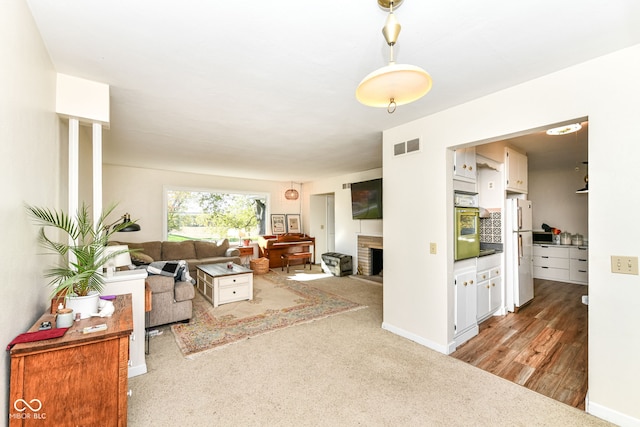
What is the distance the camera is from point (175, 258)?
5.80 metres

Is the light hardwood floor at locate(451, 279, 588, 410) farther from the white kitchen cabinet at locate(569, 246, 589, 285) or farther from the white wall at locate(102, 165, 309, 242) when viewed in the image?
Answer: the white wall at locate(102, 165, 309, 242)

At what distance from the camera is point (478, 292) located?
3.29 metres

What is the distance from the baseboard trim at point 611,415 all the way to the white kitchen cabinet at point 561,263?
4.73m

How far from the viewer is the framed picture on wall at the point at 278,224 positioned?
769 cm

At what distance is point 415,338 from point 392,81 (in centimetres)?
271

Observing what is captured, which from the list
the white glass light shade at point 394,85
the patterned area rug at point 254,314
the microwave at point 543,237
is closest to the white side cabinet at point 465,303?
the patterned area rug at point 254,314

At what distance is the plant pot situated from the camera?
5.44ft

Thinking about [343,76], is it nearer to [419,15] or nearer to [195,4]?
[419,15]

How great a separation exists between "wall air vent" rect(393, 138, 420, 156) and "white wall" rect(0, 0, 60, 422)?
9.81ft

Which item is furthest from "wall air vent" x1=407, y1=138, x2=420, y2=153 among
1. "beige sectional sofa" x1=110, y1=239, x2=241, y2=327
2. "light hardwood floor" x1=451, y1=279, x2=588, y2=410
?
"beige sectional sofa" x1=110, y1=239, x2=241, y2=327

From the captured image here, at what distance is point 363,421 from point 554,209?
6781 mm

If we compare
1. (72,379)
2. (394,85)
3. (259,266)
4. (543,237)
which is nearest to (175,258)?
(259,266)

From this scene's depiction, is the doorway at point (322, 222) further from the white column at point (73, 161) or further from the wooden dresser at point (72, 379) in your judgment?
the wooden dresser at point (72, 379)

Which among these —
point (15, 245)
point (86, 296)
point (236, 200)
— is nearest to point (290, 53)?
point (15, 245)
